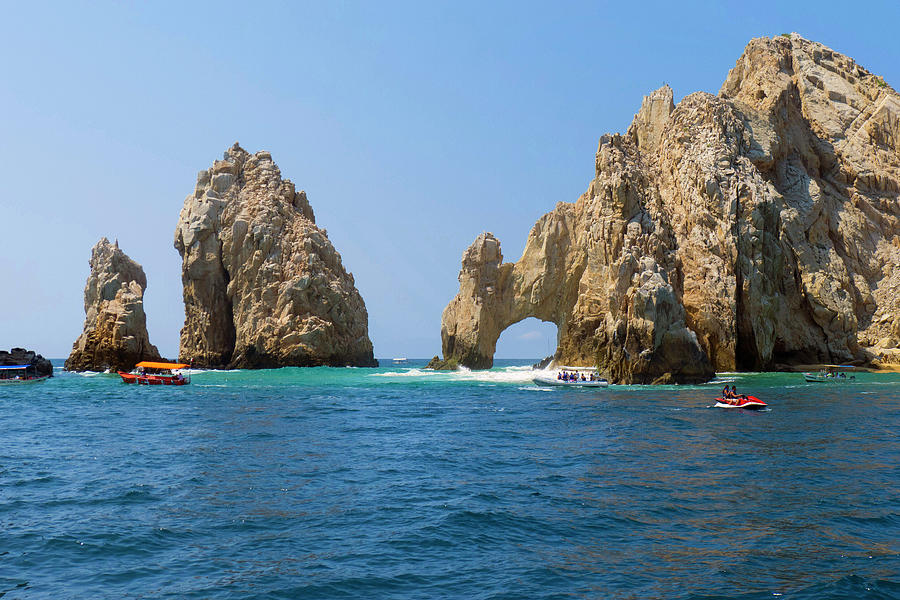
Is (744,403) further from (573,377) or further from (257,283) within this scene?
(257,283)

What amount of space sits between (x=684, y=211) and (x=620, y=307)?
1812 cm

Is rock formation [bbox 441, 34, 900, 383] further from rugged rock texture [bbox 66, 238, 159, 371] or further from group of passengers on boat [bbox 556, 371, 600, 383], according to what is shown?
rugged rock texture [bbox 66, 238, 159, 371]

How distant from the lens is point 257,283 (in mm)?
94375

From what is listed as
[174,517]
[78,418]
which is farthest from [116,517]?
[78,418]

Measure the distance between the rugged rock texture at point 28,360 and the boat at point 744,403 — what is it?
229 feet

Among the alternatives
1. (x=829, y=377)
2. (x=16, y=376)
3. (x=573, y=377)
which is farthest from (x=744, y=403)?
(x=16, y=376)

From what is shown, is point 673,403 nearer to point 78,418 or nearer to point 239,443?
point 239,443

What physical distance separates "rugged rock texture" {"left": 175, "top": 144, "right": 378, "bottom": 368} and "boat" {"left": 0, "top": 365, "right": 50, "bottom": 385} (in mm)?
22433

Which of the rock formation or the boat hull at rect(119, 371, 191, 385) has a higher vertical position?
the rock formation

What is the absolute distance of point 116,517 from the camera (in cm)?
1664

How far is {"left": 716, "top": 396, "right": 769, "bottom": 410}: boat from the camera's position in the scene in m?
37.0

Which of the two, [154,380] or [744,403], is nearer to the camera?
[744,403]

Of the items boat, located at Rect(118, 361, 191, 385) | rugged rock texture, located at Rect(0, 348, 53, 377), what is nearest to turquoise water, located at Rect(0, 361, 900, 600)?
boat, located at Rect(118, 361, 191, 385)

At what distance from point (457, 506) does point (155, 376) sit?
57.0m
